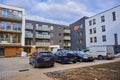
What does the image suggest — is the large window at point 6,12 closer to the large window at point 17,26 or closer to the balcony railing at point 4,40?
the large window at point 17,26

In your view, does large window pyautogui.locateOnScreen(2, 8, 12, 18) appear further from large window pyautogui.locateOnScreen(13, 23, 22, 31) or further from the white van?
the white van

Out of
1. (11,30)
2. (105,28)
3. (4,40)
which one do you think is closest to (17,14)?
(11,30)

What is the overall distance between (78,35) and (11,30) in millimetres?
23239

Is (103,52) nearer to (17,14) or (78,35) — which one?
(17,14)

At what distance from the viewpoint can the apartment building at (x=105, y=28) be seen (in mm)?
32969

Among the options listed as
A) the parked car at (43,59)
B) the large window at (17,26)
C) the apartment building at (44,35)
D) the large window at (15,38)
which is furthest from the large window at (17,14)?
the parked car at (43,59)

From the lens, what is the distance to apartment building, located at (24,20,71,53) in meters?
43.9

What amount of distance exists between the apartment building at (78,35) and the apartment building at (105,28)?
213cm

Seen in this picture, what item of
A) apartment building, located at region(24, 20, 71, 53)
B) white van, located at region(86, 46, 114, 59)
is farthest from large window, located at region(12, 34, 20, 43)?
white van, located at region(86, 46, 114, 59)

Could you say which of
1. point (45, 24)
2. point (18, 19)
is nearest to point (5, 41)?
point (18, 19)

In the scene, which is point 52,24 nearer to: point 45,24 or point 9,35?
point 45,24

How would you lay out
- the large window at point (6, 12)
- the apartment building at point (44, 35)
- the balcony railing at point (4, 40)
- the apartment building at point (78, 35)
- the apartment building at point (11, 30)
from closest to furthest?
the balcony railing at point (4, 40)
the apartment building at point (11, 30)
the large window at point (6, 12)
the apartment building at point (44, 35)
the apartment building at point (78, 35)

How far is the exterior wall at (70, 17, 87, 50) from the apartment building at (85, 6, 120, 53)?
213cm

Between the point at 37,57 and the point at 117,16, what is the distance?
84.1 ft
